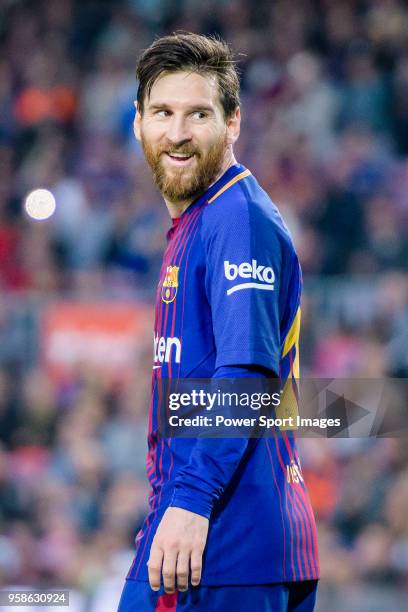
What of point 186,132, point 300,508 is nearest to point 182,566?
point 300,508

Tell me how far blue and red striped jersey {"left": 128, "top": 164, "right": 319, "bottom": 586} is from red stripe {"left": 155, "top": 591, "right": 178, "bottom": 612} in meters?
0.06

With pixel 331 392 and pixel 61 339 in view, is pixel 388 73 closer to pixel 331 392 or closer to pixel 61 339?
pixel 61 339

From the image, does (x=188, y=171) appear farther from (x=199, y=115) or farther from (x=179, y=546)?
(x=179, y=546)

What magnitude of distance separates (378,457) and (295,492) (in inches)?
157

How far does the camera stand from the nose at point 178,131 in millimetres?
2559

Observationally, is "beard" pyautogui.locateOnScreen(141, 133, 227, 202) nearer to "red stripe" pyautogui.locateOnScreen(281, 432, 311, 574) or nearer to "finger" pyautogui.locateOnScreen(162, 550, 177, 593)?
"red stripe" pyautogui.locateOnScreen(281, 432, 311, 574)

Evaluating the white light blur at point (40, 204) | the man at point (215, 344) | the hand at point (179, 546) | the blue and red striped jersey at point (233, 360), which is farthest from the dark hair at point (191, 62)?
the white light blur at point (40, 204)

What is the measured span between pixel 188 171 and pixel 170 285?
0.89 feet

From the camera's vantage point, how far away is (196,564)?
7.34ft

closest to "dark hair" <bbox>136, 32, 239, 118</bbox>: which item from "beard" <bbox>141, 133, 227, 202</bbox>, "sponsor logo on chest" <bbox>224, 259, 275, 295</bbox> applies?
"beard" <bbox>141, 133, 227, 202</bbox>

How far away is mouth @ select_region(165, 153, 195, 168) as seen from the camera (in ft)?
8.48

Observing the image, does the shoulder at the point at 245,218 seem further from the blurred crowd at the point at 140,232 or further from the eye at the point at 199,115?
the blurred crowd at the point at 140,232

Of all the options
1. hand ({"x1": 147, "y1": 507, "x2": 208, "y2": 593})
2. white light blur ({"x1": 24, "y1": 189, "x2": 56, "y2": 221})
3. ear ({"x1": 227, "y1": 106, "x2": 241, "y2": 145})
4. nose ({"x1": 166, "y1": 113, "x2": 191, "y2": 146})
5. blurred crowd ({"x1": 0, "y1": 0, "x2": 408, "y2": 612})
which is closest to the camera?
hand ({"x1": 147, "y1": 507, "x2": 208, "y2": 593})

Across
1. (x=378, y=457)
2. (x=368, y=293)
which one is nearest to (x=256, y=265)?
(x=378, y=457)
